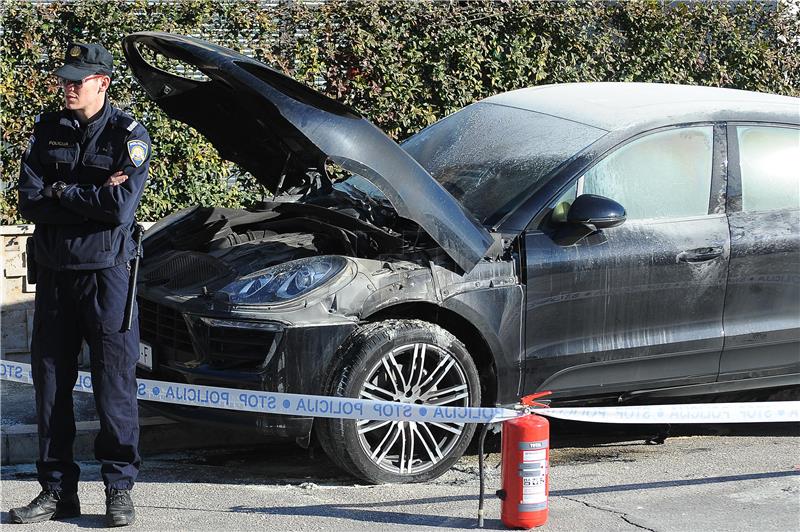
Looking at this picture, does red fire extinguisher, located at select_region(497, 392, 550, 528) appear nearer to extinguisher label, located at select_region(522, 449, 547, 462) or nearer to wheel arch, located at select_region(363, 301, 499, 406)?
extinguisher label, located at select_region(522, 449, 547, 462)

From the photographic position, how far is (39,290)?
189 inches

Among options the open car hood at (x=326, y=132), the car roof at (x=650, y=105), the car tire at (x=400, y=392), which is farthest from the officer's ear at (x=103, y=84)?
the car roof at (x=650, y=105)

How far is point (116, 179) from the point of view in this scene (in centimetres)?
466

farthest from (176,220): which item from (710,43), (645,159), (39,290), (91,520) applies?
(710,43)

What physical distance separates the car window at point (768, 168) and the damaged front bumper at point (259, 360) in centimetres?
226

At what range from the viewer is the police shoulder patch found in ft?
15.4

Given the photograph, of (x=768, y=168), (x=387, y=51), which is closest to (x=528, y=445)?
(x=768, y=168)

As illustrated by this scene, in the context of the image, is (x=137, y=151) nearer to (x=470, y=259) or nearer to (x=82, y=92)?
(x=82, y=92)

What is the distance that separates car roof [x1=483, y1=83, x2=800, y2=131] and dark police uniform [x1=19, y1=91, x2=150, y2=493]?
2.42 meters

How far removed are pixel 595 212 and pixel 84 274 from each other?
2335 millimetres

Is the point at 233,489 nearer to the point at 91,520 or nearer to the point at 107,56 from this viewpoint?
the point at 91,520

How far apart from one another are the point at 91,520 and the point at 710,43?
282 inches

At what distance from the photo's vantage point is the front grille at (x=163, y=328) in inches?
211

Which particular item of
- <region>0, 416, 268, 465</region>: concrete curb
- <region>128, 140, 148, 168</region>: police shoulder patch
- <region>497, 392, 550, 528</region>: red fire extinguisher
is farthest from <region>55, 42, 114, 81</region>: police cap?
<region>497, 392, 550, 528</region>: red fire extinguisher
